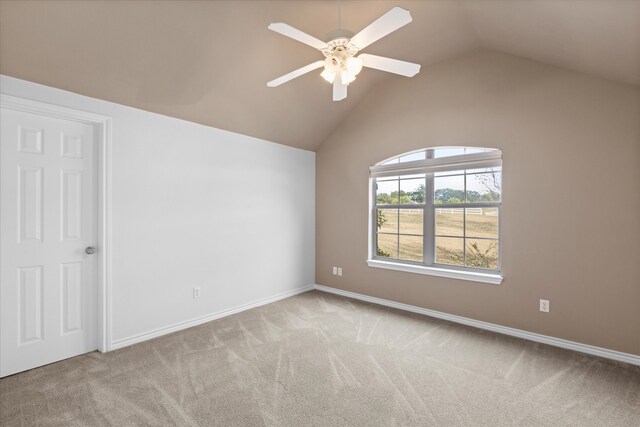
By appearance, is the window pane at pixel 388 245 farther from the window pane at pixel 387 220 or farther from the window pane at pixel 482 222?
the window pane at pixel 482 222

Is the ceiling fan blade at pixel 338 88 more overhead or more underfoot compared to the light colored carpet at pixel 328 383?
more overhead

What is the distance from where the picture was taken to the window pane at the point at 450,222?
3676mm

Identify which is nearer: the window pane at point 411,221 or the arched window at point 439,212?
the arched window at point 439,212

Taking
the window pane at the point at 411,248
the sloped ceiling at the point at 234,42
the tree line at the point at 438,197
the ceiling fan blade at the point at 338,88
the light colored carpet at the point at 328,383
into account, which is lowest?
the light colored carpet at the point at 328,383

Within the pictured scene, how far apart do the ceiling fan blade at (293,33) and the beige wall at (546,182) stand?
220cm

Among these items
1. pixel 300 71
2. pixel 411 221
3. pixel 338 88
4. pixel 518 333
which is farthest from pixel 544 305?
pixel 300 71

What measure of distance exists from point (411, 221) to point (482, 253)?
93 cm

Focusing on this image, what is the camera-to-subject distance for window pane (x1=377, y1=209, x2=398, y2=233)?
425 centimetres

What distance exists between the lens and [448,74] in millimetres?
3598

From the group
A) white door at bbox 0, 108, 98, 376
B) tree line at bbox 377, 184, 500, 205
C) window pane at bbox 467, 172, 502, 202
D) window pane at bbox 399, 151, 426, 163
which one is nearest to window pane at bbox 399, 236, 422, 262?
A: tree line at bbox 377, 184, 500, 205

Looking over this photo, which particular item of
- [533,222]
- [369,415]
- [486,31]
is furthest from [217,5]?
[533,222]

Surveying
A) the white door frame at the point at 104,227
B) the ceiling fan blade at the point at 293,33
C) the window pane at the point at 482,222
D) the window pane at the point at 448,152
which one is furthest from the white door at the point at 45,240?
the window pane at the point at 482,222

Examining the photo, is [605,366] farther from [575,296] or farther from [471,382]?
[471,382]

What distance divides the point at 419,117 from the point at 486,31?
1.09 meters
